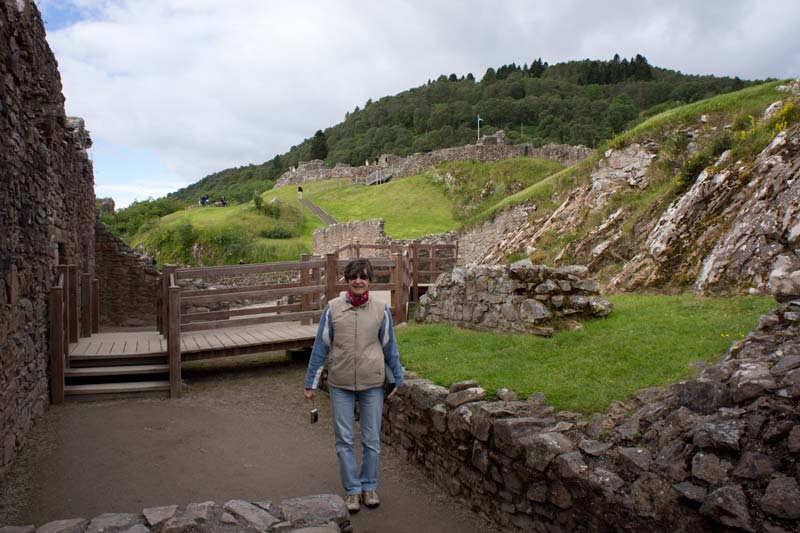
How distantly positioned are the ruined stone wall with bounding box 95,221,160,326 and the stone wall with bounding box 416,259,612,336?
33.2 feet

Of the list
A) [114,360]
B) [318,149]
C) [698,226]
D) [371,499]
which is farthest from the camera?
[318,149]

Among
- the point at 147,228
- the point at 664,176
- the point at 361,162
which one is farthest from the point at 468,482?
the point at 361,162

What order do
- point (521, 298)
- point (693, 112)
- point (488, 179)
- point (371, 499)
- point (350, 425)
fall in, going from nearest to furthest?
1. point (350, 425)
2. point (371, 499)
3. point (521, 298)
4. point (693, 112)
5. point (488, 179)

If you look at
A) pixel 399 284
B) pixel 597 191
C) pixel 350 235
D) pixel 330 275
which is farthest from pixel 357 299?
pixel 350 235

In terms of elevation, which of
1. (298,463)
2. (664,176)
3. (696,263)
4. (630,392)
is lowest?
(298,463)

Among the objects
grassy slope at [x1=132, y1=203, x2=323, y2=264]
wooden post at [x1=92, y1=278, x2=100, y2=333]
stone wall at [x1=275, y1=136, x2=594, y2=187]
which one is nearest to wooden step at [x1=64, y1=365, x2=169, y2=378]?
wooden post at [x1=92, y1=278, x2=100, y2=333]

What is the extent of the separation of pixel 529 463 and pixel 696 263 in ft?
17.4

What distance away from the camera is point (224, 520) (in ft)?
12.6

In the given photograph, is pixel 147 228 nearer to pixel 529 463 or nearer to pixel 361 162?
pixel 529 463

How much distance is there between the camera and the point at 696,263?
27.7 ft

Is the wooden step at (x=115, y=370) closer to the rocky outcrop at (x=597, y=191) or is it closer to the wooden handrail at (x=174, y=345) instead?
the wooden handrail at (x=174, y=345)

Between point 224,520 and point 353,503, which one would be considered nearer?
point 224,520

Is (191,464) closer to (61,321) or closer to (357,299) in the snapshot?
(357,299)

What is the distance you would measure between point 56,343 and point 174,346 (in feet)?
5.21
